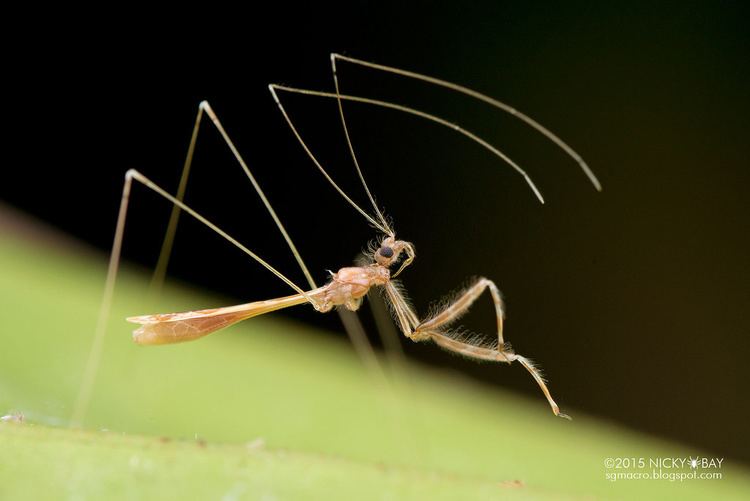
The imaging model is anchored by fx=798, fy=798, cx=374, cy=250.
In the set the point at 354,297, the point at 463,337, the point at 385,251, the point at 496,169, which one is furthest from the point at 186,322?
the point at 496,169

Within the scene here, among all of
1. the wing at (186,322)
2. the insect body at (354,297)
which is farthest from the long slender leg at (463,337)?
the wing at (186,322)

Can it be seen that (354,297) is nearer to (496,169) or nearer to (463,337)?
(463,337)

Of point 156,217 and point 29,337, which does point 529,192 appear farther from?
point 29,337

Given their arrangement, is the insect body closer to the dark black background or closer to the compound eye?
the compound eye

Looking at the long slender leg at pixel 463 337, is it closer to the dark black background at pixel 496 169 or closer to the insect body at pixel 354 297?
the insect body at pixel 354 297

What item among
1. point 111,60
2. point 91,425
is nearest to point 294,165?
point 111,60
